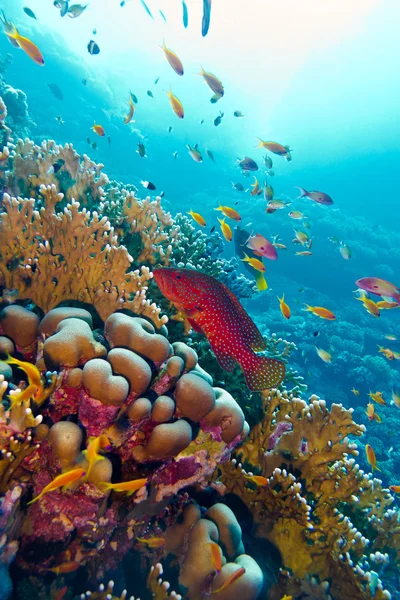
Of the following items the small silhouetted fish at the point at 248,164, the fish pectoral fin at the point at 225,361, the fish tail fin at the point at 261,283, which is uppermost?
the small silhouetted fish at the point at 248,164

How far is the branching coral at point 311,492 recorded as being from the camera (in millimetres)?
2861

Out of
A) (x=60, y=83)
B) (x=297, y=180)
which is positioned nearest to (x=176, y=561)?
(x=60, y=83)

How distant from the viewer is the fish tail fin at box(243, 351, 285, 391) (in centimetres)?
243

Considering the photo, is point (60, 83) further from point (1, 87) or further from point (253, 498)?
point (253, 498)

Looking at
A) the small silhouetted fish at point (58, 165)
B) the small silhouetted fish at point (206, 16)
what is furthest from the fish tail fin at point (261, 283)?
the small silhouetted fish at point (206, 16)

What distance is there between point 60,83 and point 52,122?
7.13 metres

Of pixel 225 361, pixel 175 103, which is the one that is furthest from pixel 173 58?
pixel 225 361

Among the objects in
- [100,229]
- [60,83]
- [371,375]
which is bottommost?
[100,229]

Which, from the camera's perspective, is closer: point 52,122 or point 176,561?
point 176,561

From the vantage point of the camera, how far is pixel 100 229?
3451mm

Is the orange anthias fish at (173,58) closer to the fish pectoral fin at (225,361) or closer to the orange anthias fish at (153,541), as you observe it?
the fish pectoral fin at (225,361)

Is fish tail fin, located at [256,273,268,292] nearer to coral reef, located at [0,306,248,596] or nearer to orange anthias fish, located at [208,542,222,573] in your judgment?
coral reef, located at [0,306,248,596]

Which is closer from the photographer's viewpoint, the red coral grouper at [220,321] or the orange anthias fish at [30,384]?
the orange anthias fish at [30,384]

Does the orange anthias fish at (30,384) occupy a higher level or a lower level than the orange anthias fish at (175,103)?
lower
